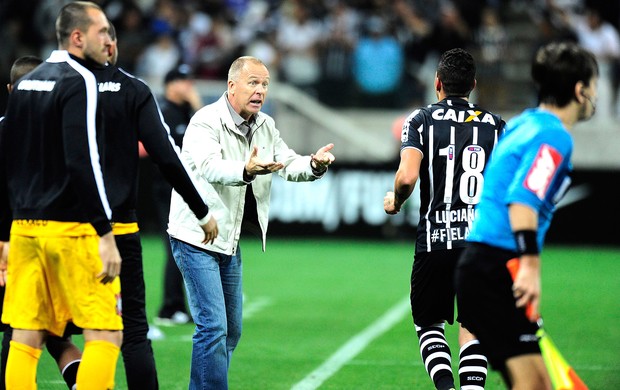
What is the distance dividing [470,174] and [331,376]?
2.46 m

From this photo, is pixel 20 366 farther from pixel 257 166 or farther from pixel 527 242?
pixel 527 242

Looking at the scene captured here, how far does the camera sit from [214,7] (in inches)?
939

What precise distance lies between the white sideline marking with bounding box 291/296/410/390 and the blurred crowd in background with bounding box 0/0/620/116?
31.8 feet

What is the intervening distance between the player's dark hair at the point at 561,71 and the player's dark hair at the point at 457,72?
1615 mm

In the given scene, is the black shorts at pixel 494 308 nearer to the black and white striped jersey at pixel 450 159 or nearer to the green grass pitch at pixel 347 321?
the black and white striped jersey at pixel 450 159

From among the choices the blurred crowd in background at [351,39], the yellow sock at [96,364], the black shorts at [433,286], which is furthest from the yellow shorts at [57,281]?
the blurred crowd in background at [351,39]

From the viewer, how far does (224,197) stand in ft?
21.7

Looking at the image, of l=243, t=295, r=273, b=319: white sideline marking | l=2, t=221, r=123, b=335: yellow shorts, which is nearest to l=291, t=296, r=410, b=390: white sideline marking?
l=243, t=295, r=273, b=319: white sideline marking

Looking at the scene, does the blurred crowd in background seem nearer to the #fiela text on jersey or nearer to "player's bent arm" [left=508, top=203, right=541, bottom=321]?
the #fiela text on jersey

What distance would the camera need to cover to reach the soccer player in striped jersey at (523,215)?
15.7 ft

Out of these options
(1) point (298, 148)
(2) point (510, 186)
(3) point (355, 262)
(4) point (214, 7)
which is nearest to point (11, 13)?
(4) point (214, 7)

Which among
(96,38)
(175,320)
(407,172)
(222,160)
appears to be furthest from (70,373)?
(175,320)

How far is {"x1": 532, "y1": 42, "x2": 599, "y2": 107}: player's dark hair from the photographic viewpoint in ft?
16.0

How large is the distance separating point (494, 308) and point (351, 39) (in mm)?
17651
